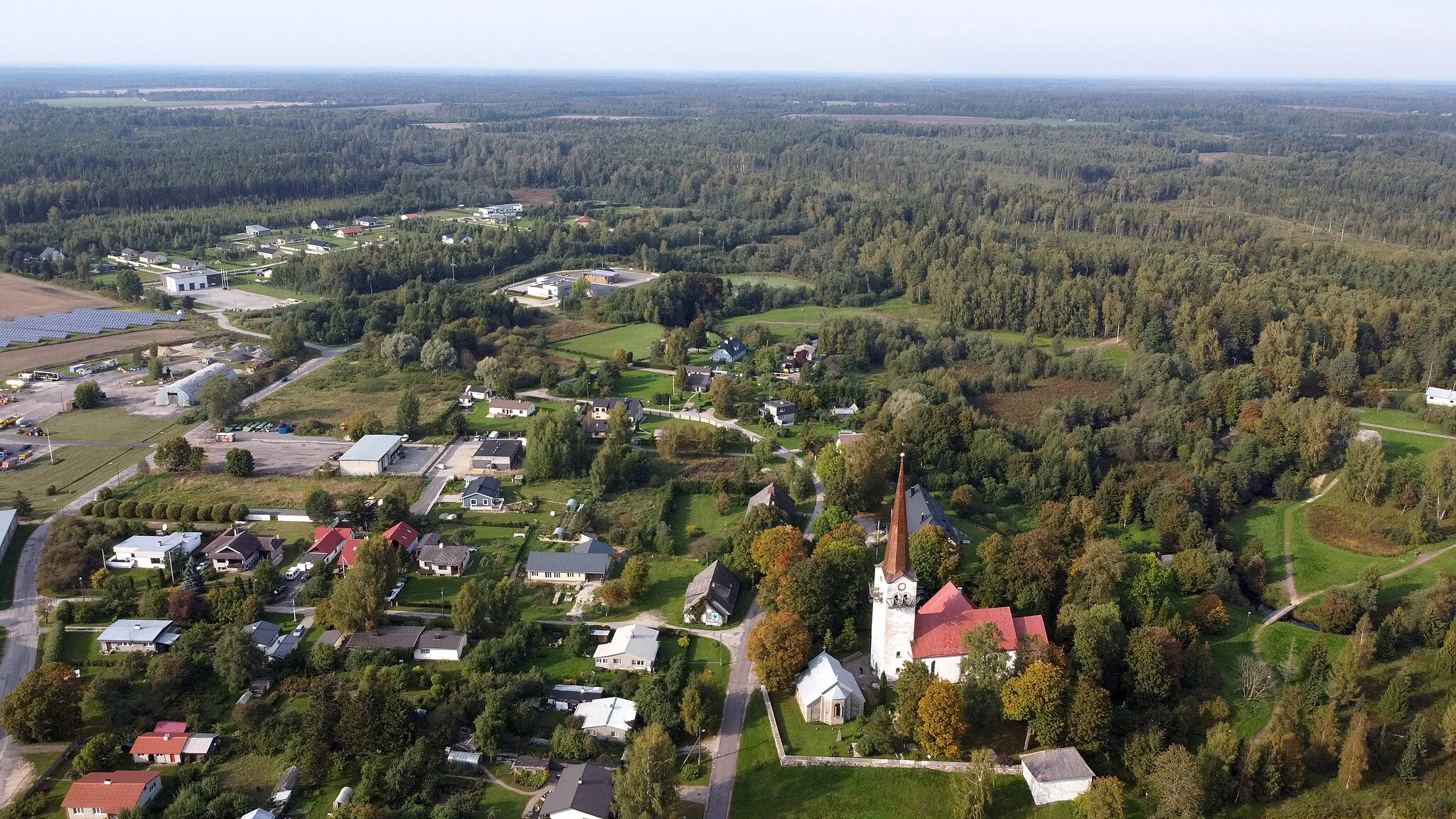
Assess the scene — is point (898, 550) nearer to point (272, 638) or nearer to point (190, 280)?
point (272, 638)

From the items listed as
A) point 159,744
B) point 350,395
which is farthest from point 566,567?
point 350,395

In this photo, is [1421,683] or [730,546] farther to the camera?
[730,546]

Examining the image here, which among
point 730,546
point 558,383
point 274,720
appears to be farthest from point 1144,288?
point 274,720

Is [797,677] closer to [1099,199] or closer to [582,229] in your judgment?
[582,229]

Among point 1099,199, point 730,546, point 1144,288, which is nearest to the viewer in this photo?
point 730,546

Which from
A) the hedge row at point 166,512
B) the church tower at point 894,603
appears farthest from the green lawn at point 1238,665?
the hedge row at point 166,512

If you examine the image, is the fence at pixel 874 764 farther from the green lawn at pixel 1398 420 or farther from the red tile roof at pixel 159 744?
the green lawn at pixel 1398 420

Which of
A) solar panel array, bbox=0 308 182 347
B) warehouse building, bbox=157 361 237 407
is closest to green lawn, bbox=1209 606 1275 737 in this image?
warehouse building, bbox=157 361 237 407

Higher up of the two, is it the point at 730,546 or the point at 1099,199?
the point at 1099,199
